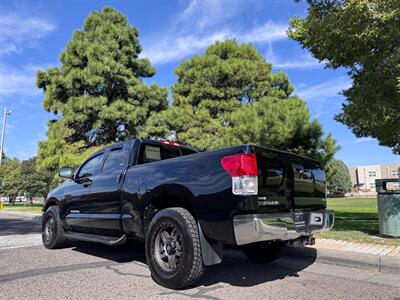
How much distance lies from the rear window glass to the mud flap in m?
1.90

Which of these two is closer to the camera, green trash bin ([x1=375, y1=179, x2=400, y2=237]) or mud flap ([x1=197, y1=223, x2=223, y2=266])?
mud flap ([x1=197, y1=223, x2=223, y2=266])

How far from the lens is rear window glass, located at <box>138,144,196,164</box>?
20.0ft

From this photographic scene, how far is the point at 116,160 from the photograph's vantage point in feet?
20.7

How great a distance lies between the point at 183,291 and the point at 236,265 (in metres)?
1.68

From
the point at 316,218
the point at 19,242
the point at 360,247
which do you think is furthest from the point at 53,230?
the point at 360,247

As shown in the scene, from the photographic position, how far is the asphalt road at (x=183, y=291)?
451 cm

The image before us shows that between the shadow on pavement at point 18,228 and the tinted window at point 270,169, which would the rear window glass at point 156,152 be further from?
the shadow on pavement at point 18,228

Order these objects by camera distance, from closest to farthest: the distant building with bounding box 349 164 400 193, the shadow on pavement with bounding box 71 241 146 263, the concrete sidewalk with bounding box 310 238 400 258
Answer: the concrete sidewalk with bounding box 310 238 400 258 → the shadow on pavement with bounding box 71 241 146 263 → the distant building with bounding box 349 164 400 193

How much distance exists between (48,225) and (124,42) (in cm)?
1496

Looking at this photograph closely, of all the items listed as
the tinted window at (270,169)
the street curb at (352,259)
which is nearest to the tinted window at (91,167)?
the tinted window at (270,169)

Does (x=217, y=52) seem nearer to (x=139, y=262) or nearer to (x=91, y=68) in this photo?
(x=91, y=68)

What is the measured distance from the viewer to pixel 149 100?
2038 cm

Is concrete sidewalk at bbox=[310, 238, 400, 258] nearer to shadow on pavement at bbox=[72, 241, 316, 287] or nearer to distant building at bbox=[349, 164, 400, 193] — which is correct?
shadow on pavement at bbox=[72, 241, 316, 287]

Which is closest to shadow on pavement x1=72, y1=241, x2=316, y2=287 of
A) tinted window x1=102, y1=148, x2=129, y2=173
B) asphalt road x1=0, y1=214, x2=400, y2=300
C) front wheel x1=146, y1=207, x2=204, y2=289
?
asphalt road x1=0, y1=214, x2=400, y2=300
